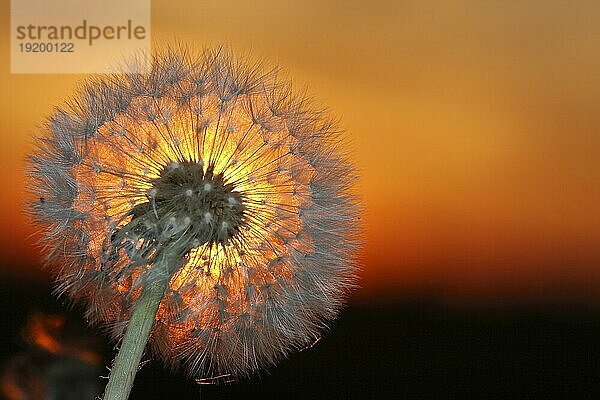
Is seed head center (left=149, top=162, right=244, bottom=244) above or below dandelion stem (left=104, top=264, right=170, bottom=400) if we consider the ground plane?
above

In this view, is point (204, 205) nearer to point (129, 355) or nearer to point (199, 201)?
point (199, 201)

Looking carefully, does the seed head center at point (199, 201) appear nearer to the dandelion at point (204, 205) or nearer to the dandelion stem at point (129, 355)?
the dandelion at point (204, 205)

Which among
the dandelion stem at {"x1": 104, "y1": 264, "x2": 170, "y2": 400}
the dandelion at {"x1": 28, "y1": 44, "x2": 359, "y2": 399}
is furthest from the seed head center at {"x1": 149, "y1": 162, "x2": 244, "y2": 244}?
the dandelion stem at {"x1": 104, "y1": 264, "x2": 170, "y2": 400}

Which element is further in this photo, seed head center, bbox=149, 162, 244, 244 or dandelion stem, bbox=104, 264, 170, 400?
seed head center, bbox=149, 162, 244, 244

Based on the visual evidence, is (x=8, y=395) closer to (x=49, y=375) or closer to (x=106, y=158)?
(x=49, y=375)

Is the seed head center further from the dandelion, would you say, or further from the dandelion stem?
the dandelion stem

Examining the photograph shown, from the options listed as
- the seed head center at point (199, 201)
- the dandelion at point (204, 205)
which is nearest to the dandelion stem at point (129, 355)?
the dandelion at point (204, 205)

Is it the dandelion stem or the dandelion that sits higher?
the dandelion

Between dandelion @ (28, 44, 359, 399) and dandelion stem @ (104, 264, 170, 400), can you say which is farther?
dandelion @ (28, 44, 359, 399)
